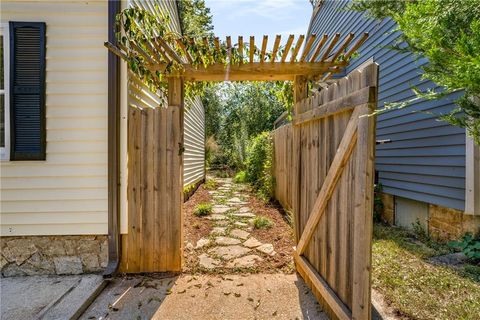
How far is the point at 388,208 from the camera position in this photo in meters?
5.34

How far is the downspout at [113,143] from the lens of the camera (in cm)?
298

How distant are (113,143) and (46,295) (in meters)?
1.54

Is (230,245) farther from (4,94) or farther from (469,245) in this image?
(4,94)

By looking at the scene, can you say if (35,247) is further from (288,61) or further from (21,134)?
(288,61)

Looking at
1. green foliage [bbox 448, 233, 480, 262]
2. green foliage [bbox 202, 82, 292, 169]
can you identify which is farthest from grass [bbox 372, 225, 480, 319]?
green foliage [bbox 202, 82, 292, 169]

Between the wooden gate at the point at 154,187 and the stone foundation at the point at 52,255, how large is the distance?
0.28m

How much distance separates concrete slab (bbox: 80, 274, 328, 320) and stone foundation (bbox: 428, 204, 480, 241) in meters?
2.22

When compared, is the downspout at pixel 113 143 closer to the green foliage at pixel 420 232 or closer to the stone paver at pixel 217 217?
the stone paver at pixel 217 217

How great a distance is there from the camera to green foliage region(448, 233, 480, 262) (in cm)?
314

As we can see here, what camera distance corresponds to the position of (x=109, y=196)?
3.04 m

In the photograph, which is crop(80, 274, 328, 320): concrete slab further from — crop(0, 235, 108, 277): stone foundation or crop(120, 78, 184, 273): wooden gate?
crop(0, 235, 108, 277): stone foundation

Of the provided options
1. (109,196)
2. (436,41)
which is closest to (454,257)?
(436,41)

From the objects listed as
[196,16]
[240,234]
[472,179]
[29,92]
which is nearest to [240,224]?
[240,234]

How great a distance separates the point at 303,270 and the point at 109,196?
2.18m
